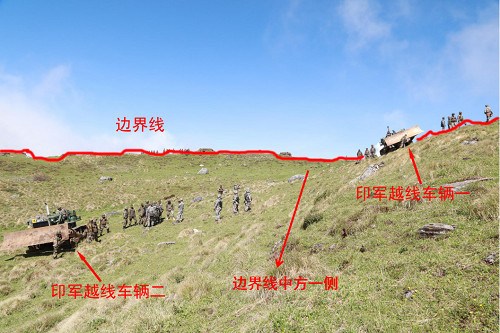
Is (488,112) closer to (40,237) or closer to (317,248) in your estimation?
(317,248)

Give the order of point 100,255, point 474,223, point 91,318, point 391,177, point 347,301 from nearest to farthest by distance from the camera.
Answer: point 347,301 < point 474,223 < point 91,318 < point 391,177 < point 100,255

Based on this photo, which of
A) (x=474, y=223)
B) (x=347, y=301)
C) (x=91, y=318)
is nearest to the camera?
(x=347, y=301)

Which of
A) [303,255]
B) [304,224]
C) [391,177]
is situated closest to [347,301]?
[303,255]

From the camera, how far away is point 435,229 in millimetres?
10898

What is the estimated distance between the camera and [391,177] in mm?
21953

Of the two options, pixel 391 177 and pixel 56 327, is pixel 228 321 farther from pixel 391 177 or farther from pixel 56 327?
pixel 391 177

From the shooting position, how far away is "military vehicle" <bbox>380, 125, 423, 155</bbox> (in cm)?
3189

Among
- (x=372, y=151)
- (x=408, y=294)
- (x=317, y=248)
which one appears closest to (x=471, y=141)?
(x=372, y=151)

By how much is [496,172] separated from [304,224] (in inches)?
385

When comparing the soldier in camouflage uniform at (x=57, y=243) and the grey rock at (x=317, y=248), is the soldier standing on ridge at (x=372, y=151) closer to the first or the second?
the grey rock at (x=317, y=248)

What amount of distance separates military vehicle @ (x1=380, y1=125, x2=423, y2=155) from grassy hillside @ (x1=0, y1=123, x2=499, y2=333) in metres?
3.59

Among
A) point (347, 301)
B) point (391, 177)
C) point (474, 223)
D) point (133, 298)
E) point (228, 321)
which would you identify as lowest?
point (133, 298)

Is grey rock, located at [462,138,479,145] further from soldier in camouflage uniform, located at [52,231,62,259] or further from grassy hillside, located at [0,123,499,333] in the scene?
soldier in camouflage uniform, located at [52,231,62,259]

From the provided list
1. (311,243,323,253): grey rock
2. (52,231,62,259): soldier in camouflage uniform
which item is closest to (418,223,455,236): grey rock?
(311,243,323,253): grey rock
